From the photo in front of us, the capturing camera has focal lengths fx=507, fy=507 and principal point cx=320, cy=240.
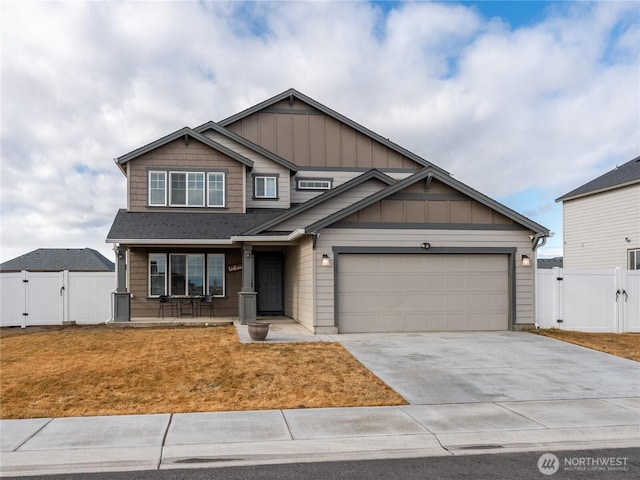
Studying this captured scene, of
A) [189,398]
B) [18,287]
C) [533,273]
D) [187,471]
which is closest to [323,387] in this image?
[189,398]

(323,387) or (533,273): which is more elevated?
(533,273)

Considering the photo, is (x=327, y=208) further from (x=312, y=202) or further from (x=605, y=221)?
(x=605, y=221)

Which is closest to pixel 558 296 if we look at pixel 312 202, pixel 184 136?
pixel 312 202

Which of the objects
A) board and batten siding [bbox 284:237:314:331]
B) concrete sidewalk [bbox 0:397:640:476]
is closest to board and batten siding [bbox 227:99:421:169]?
board and batten siding [bbox 284:237:314:331]

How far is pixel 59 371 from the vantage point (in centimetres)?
920

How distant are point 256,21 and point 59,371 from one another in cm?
1233

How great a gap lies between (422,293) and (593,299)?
18.4 ft

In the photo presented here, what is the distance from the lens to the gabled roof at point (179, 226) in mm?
15805

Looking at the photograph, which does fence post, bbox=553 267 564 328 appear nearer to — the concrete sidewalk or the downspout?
the downspout

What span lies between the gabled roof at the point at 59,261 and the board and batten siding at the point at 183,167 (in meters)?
17.0

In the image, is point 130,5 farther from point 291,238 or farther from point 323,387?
point 323,387

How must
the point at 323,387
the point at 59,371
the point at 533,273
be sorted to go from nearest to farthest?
1. the point at 323,387
2. the point at 59,371
3. the point at 533,273

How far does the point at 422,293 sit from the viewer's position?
14164mm

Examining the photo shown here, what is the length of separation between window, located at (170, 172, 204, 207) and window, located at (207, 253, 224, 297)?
1.94m
